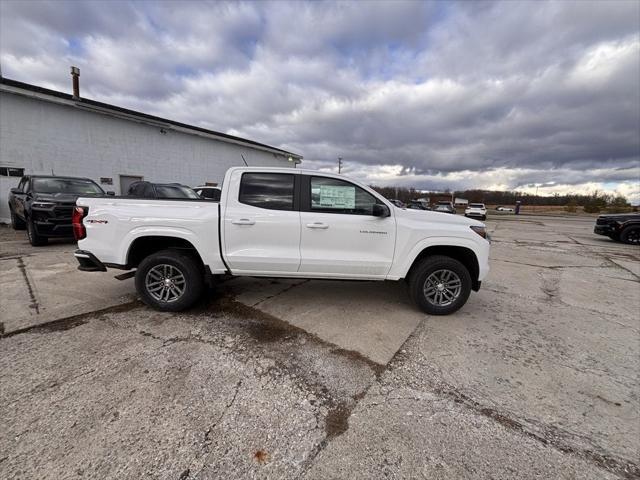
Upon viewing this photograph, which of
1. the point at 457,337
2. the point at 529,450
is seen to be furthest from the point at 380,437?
the point at 457,337

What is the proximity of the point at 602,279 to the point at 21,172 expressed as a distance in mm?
17945

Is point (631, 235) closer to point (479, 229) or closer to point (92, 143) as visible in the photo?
Result: point (479, 229)

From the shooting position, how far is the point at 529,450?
1.85m

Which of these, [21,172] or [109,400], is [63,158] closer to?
[21,172]

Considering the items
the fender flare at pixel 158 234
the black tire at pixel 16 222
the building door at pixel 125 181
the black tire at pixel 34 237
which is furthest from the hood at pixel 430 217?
the building door at pixel 125 181

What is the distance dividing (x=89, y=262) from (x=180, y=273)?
1189 millimetres

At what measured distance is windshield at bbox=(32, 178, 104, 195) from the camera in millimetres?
7590

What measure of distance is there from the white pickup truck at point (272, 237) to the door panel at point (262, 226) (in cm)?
1

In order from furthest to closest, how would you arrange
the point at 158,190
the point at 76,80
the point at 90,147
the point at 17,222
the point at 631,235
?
the point at 76,80 < the point at 90,147 < the point at 631,235 < the point at 17,222 < the point at 158,190

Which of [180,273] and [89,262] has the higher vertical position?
[89,262]

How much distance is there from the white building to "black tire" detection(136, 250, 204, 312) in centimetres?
1149

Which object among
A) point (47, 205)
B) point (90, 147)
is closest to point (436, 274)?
point (47, 205)

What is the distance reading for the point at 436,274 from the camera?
3.78 metres

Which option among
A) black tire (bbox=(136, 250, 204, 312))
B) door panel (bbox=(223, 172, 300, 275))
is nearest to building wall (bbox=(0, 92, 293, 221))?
black tire (bbox=(136, 250, 204, 312))
